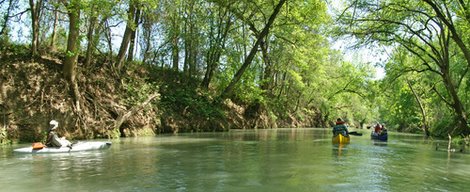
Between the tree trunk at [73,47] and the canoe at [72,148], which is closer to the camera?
the canoe at [72,148]

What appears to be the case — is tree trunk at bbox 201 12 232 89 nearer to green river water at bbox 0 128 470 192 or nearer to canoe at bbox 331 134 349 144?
canoe at bbox 331 134 349 144

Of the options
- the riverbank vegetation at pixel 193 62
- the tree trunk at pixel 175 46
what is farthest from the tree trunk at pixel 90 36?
the tree trunk at pixel 175 46

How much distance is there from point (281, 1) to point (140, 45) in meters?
11.6

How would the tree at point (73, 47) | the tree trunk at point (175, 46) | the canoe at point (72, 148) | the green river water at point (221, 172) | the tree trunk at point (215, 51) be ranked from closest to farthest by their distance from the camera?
the green river water at point (221, 172) → the canoe at point (72, 148) → the tree at point (73, 47) → the tree trunk at point (175, 46) → the tree trunk at point (215, 51)

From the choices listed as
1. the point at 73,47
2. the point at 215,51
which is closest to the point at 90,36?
the point at 73,47

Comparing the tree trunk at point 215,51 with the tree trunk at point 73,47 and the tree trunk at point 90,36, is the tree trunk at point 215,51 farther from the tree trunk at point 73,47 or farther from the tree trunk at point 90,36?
the tree trunk at point 73,47

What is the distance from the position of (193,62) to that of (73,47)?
53.4 ft

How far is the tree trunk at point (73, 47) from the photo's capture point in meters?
16.5

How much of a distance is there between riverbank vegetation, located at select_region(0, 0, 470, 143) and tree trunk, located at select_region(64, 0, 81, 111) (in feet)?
0.17

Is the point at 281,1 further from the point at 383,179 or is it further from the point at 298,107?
the point at 298,107

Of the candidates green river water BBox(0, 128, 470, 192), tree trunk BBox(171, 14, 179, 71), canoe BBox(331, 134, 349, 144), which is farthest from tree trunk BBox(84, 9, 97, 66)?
canoe BBox(331, 134, 349, 144)

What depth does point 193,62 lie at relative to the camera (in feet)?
114

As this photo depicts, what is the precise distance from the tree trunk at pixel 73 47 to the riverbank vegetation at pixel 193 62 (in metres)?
0.05

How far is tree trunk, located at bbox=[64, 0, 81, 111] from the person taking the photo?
54.2ft
